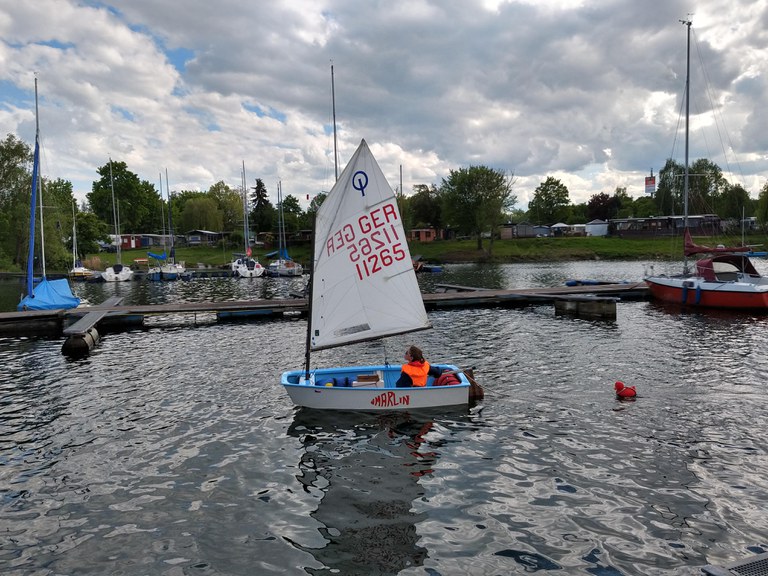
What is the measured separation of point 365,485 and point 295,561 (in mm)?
3461

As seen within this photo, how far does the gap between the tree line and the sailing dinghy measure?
71904 millimetres

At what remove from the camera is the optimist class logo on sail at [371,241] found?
1884 centimetres

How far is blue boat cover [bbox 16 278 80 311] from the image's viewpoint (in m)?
41.1

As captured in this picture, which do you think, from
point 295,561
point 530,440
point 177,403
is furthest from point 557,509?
point 177,403

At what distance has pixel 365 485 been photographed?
13.7m

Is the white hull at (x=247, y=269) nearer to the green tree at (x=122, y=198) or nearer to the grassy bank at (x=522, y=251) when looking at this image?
the grassy bank at (x=522, y=251)

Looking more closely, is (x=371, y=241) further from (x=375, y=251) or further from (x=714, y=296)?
(x=714, y=296)

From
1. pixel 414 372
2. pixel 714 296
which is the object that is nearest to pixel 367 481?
pixel 414 372

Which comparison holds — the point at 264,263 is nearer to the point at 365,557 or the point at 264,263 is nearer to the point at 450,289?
the point at 450,289

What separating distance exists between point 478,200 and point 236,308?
289ft

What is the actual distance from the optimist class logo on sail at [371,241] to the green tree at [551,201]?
17356 cm

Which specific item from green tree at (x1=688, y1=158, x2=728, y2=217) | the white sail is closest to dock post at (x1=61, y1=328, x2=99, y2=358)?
the white sail

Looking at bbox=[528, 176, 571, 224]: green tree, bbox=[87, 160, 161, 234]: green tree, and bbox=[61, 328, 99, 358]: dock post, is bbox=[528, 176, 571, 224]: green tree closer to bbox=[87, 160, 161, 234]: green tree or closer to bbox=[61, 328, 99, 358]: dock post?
bbox=[87, 160, 161, 234]: green tree

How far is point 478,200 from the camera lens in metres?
121
